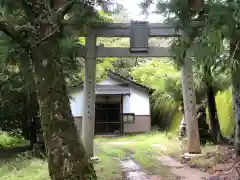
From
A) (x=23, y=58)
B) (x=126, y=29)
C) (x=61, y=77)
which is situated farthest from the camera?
(x=126, y=29)

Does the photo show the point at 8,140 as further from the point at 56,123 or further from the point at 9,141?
the point at 56,123

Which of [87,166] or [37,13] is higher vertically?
[37,13]

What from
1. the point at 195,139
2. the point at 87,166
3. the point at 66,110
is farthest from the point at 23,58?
the point at 195,139

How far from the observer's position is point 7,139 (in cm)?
1478

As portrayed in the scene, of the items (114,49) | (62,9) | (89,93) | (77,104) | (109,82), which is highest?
(109,82)

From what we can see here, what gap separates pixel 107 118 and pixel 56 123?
63.5 feet

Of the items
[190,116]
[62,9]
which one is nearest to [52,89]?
[62,9]

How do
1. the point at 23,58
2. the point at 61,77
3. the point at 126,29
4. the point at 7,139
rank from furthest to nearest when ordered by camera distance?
the point at 7,139, the point at 126,29, the point at 23,58, the point at 61,77

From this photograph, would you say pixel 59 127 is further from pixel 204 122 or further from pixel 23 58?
pixel 204 122

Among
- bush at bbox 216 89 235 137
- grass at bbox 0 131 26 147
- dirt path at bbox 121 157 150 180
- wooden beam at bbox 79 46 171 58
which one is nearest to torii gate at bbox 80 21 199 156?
wooden beam at bbox 79 46 171 58

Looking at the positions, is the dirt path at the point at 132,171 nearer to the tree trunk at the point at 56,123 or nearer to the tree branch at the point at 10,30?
the tree trunk at the point at 56,123

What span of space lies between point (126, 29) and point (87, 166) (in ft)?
20.4

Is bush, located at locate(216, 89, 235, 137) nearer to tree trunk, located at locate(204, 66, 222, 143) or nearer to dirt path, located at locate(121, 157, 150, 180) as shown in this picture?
tree trunk, located at locate(204, 66, 222, 143)

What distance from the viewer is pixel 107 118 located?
2405 centimetres
